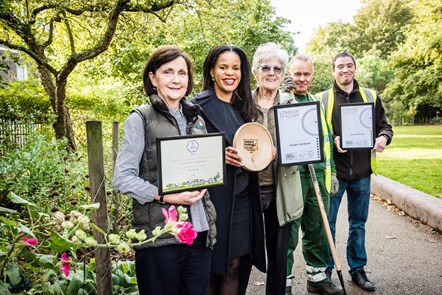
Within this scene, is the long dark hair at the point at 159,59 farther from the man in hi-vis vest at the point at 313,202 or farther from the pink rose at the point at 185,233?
the man in hi-vis vest at the point at 313,202

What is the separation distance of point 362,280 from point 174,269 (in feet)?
8.13

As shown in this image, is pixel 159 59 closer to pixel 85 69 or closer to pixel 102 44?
pixel 102 44

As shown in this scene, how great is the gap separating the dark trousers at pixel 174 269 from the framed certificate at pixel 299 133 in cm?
100

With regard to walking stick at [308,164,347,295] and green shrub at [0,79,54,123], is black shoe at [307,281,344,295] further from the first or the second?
green shrub at [0,79,54,123]

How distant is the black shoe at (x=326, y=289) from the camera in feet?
12.6

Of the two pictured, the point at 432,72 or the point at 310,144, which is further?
the point at 432,72

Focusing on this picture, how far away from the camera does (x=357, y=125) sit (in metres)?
3.91

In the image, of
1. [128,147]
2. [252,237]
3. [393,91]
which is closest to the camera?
[128,147]

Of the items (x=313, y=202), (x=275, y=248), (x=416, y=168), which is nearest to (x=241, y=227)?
(x=275, y=248)

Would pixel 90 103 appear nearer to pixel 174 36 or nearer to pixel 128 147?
pixel 174 36

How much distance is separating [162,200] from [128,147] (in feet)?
1.08

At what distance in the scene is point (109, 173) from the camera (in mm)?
5414

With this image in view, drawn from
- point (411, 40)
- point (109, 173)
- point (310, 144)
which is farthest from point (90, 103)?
point (411, 40)

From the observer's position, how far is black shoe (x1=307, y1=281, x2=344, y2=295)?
3.83 meters
